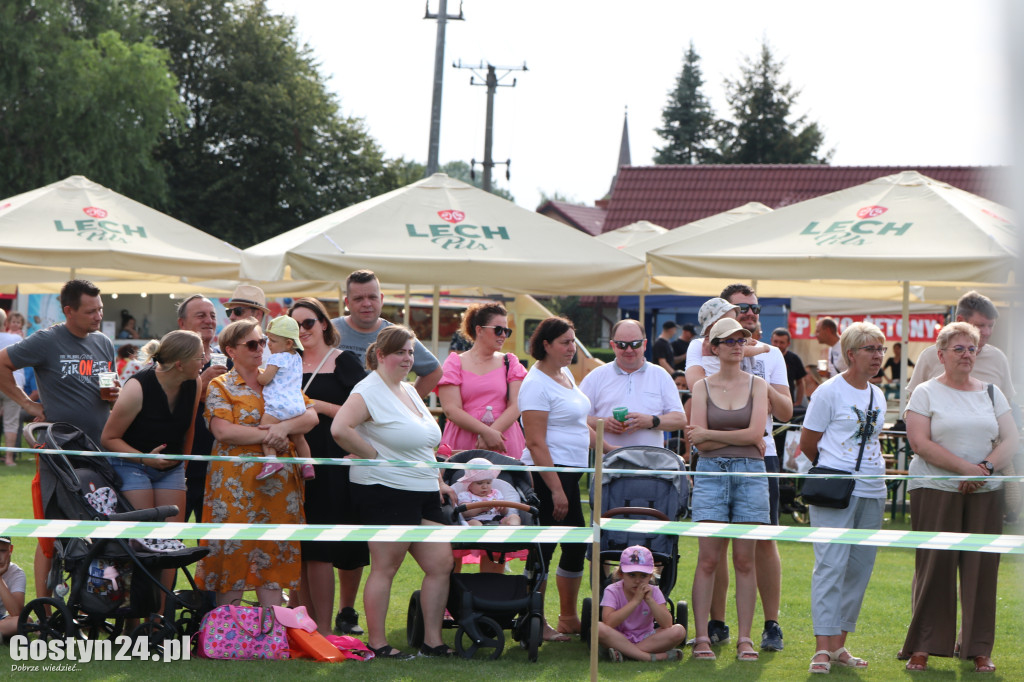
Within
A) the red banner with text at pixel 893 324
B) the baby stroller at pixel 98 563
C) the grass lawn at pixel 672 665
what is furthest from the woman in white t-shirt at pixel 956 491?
Result: the red banner with text at pixel 893 324

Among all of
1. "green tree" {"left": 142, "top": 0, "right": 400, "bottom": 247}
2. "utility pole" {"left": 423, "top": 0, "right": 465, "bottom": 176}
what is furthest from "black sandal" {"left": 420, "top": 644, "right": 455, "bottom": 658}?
"green tree" {"left": 142, "top": 0, "right": 400, "bottom": 247}

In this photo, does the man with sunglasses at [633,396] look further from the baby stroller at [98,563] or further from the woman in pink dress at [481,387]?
the baby stroller at [98,563]

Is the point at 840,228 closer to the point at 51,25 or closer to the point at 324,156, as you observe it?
the point at 51,25

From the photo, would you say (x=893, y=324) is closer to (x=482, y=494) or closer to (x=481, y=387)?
(x=481, y=387)

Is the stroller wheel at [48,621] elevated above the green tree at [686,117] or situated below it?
below

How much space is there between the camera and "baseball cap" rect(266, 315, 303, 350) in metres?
5.76

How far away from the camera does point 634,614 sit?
5.89 meters

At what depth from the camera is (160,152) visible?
41312 millimetres

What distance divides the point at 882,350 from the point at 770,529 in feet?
3.93

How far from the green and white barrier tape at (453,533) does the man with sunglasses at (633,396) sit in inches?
40.9

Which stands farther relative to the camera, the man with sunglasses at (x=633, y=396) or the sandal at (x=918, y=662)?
the man with sunglasses at (x=633, y=396)

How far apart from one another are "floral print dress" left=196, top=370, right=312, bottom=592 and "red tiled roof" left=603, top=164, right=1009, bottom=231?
26.0m

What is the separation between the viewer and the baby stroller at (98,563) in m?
5.27

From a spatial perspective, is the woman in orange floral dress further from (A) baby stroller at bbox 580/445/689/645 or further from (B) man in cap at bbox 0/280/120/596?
(A) baby stroller at bbox 580/445/689/645
